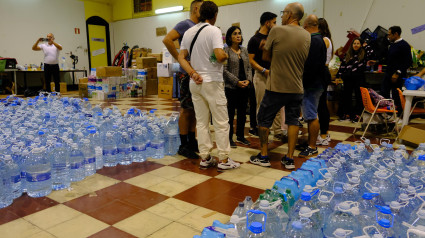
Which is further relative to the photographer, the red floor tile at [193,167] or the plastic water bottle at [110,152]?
the plastic water bottle at [110,152]

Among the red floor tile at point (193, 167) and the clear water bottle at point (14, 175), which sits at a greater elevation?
the clear water bottle at point (14, 175)

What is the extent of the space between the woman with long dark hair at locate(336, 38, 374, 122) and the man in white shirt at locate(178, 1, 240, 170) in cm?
359

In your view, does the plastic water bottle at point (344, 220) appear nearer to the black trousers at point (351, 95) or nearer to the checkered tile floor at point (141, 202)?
the checkered tile floor at point (141, 202)

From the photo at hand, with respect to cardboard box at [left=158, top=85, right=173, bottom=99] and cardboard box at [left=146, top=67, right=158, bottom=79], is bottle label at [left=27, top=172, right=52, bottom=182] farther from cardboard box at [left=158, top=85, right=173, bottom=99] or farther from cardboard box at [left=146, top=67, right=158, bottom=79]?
cardboard box at [left=146, top=67, right=158, bottom=79]

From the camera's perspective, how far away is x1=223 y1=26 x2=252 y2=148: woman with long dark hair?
3.43 m

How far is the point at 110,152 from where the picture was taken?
2.91 m

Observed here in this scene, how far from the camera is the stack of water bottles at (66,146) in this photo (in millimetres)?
2229

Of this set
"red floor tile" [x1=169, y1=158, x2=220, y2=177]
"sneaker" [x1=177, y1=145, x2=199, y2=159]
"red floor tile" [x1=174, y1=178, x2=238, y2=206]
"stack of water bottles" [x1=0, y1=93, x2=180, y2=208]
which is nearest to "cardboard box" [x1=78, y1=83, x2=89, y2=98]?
"stack of water bottles" [x1=0, y1=93, x2=180, y2=208]

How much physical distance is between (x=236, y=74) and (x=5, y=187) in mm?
2384

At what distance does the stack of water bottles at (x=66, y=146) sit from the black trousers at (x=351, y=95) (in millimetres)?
3369

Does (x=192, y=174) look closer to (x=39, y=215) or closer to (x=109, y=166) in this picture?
(x=109, y=166)

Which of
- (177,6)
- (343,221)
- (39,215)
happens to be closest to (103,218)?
(39,215)

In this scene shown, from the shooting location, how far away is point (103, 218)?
6.36 ft

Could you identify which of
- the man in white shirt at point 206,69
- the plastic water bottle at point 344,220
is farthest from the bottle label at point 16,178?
the plastic water bottle at point 344,220
